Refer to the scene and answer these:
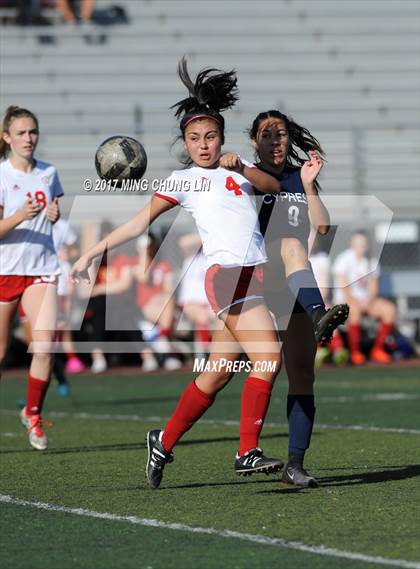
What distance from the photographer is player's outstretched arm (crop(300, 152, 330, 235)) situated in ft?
19.6

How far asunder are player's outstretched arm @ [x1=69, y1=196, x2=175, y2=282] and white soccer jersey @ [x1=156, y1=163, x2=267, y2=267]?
54 millimetres

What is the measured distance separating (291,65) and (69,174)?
Result: 17.1 ft

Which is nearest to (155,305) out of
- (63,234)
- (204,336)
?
(204,336)

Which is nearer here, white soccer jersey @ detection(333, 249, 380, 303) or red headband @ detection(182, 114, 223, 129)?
red headband @ detection(182, 114, 223, 129)

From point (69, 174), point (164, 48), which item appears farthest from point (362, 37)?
point (69, 174)

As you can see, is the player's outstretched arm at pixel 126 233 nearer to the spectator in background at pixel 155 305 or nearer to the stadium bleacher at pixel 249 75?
the spectator in background at pixel 155 305

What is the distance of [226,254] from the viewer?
5891 mm

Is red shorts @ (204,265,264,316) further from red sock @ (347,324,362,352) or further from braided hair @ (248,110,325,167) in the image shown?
red sock @ (347,324,362,352)

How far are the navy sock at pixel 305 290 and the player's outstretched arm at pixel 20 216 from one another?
2065mm

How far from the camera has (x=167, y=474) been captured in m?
6.86

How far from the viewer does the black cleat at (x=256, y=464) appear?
5.72 m

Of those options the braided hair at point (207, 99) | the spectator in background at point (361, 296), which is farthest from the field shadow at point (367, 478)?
the spectator in background at point (361, 296)

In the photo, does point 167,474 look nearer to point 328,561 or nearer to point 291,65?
point 328,561

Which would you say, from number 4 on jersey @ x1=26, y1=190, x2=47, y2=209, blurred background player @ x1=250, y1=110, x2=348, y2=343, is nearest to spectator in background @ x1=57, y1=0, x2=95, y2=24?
number 4 on jersey @ x1=26, y1=190, x2=47, y2=209
